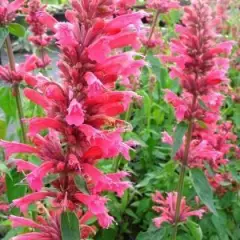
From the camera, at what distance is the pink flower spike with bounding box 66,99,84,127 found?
151 cm

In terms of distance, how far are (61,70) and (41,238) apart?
25.0 inches

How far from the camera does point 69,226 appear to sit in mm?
1660

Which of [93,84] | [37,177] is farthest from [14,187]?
[93,84]

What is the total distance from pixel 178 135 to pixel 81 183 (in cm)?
115

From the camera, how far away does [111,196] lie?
144 inches

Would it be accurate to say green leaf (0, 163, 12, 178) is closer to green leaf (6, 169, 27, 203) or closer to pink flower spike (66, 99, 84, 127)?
green leaf (6, 169, 27, 203)

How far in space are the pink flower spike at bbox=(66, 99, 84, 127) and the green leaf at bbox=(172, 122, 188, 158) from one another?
1.20 metres

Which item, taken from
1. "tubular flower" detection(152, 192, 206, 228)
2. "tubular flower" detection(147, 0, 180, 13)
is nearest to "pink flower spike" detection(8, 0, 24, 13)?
"tubular flower" detection(152, 192, 206, 228)

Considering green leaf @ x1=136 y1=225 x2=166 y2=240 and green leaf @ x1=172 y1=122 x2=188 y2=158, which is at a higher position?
green leaf @ x1=172 y1=122 x2=188 y2=158

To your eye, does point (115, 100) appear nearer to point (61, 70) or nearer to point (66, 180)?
point (61, 70)

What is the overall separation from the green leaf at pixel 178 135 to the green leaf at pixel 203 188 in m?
0.23

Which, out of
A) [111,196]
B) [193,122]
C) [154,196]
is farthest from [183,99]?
[111,196]

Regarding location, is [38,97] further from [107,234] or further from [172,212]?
[107,234]

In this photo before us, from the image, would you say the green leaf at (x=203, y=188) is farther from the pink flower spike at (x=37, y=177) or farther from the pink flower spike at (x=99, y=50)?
the pink flower spike at (x=99, y=50)
